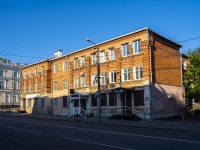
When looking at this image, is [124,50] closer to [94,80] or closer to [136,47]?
[136,47]

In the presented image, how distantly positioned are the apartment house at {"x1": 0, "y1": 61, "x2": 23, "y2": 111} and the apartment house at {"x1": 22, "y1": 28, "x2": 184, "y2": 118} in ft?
123

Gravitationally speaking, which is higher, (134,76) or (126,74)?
(126,74)

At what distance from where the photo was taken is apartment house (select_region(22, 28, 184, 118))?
28.3 m

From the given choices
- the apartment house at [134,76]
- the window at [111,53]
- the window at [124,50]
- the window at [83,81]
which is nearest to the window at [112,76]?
the apartment house at [134,76]

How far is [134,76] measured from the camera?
29531 millimetres

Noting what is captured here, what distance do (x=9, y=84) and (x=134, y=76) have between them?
50232 mm

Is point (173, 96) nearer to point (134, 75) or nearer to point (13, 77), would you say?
point (134, 75)

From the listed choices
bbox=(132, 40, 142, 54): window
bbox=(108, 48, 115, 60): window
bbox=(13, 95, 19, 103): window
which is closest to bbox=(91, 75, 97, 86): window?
bbox=(108, 48, 115, 60): window

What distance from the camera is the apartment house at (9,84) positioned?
69000 mm

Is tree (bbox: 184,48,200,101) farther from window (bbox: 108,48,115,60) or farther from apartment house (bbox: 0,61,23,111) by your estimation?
apartment house (bbox: 0,61,23,111)

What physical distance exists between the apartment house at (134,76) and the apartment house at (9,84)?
123ft

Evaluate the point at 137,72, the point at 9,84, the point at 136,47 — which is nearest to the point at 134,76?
the point at 137,72

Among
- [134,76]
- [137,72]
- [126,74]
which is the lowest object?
[134,76]

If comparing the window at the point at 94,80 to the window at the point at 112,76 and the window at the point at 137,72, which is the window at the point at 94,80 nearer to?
the window at the point at 112,76
